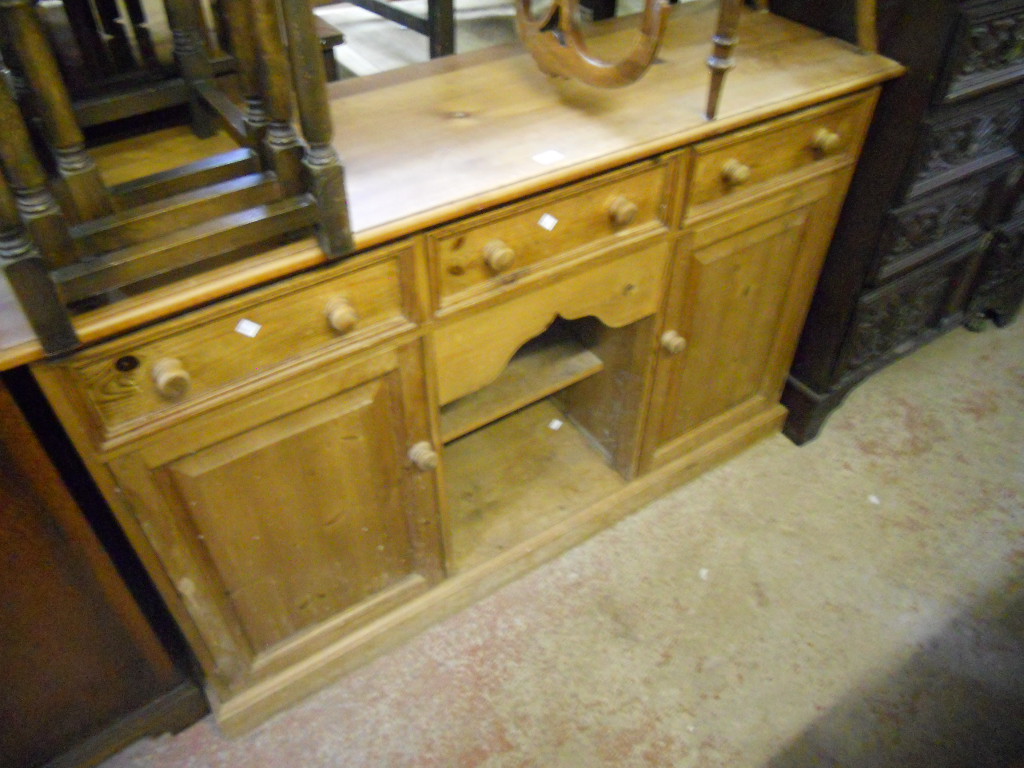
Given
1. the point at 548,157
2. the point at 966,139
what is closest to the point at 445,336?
the point at 548,157

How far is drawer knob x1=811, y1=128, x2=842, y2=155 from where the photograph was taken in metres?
1.44

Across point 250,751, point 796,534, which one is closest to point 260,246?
point 250,751

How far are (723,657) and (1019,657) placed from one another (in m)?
0.61

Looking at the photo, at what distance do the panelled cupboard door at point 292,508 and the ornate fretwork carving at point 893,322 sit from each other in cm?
109

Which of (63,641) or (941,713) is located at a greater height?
(63,641)

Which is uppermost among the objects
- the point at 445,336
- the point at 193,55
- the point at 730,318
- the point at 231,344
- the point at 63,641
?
the point at 193,55

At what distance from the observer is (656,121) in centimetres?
127

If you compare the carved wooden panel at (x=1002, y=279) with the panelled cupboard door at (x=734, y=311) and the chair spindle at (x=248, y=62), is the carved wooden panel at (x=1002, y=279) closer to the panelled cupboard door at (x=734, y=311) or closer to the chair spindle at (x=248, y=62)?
the panelled cupboard door at (x=734, y=311)

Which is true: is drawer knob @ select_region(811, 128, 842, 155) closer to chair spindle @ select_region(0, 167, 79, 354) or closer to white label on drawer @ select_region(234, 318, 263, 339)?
white label on drawer @ select_region(234, 318, 263, 339)

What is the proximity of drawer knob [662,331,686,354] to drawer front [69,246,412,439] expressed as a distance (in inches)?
24.6

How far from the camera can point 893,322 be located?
6.25 feet

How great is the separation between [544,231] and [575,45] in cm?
32

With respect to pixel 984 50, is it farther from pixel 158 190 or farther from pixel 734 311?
pixel 158 190

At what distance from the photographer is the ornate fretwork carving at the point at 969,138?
1.56m
